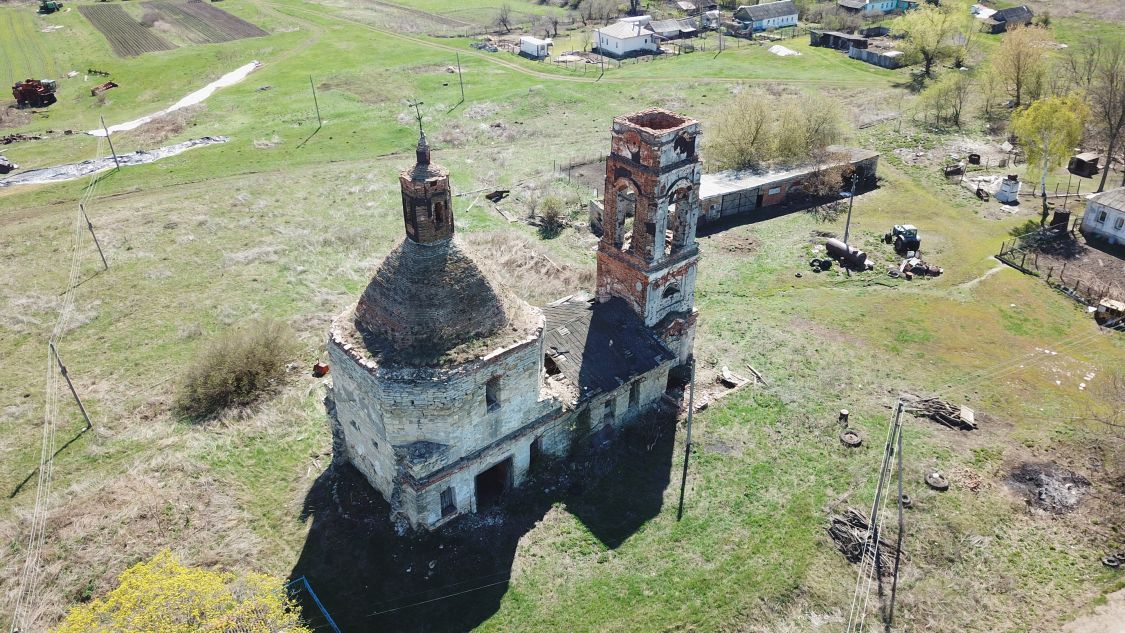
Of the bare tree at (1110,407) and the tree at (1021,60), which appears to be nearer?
the bare tree at (1110,407)

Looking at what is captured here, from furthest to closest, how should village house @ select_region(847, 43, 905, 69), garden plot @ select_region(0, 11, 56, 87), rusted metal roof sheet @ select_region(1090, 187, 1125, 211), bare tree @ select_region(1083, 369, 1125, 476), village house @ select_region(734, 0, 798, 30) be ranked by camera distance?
village house @ select_region(734, 0, 798, 30)
village house @ select_region(847, 43, 905, 69)
garden plot @ select_region(0, 11, 56, 87)
rusted metal roof sheet @ select_region(1090, 187, 1125, 211)
bare tree @ select_region(1083, 369, 1125, 476)

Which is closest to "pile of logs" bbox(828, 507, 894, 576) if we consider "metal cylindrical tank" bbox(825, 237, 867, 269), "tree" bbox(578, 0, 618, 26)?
"metal cylindrical tank" bbox(825, 237, 867, 269)

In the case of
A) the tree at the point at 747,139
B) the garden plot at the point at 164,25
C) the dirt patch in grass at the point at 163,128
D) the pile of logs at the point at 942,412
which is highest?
the garden plot at the point at 164,25

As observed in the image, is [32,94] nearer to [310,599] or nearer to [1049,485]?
[310,599]

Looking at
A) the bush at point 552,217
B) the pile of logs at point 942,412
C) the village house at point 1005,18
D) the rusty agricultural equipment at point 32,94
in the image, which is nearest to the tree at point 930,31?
the village house at point 1005,18

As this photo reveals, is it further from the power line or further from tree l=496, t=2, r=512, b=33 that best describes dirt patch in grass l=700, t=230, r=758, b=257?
tree l=496, t=2, r=512, b=33

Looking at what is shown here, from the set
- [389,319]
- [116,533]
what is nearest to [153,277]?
[116,533]

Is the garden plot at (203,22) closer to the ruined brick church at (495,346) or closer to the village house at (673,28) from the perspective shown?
the village house at (673,28)
